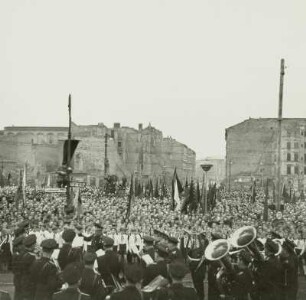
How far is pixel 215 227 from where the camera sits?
1881 centimetres

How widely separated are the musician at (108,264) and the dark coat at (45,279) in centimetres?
143

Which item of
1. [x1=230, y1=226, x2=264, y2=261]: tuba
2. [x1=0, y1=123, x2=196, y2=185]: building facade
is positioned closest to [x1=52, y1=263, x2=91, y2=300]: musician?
[x1=230, y1=226, x2=264, y2=261]: tuba

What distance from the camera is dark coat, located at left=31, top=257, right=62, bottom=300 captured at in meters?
7.71

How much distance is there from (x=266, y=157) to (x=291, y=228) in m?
80.4

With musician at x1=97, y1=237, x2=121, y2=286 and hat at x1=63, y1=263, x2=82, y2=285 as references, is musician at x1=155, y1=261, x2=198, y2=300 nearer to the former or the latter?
hat at x1=63, y1=263, x2=82, y2=285

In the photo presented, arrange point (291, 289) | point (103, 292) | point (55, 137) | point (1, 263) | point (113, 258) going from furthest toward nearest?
point (55, 137)
point (1, 263)
point (291, 289)
point (113, 258)
point (103, 292)

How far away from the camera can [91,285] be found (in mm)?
7355

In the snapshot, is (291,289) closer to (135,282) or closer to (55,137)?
(135,282)

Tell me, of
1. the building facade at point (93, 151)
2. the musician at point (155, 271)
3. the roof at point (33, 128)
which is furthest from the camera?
the roof at point (33, 128)

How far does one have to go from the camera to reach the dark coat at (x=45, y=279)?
7.71m

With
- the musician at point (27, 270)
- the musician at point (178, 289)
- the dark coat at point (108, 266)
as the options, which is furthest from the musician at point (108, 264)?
the musician at point (178, 289)

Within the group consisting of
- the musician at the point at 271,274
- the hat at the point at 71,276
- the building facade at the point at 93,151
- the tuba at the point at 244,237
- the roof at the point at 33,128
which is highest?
the roof at the point at 33,128

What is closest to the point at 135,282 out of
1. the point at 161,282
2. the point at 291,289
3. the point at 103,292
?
the point at 161,282

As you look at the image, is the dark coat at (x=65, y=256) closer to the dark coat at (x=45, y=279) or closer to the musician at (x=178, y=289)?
the dark coat at (x=45, y=279)
